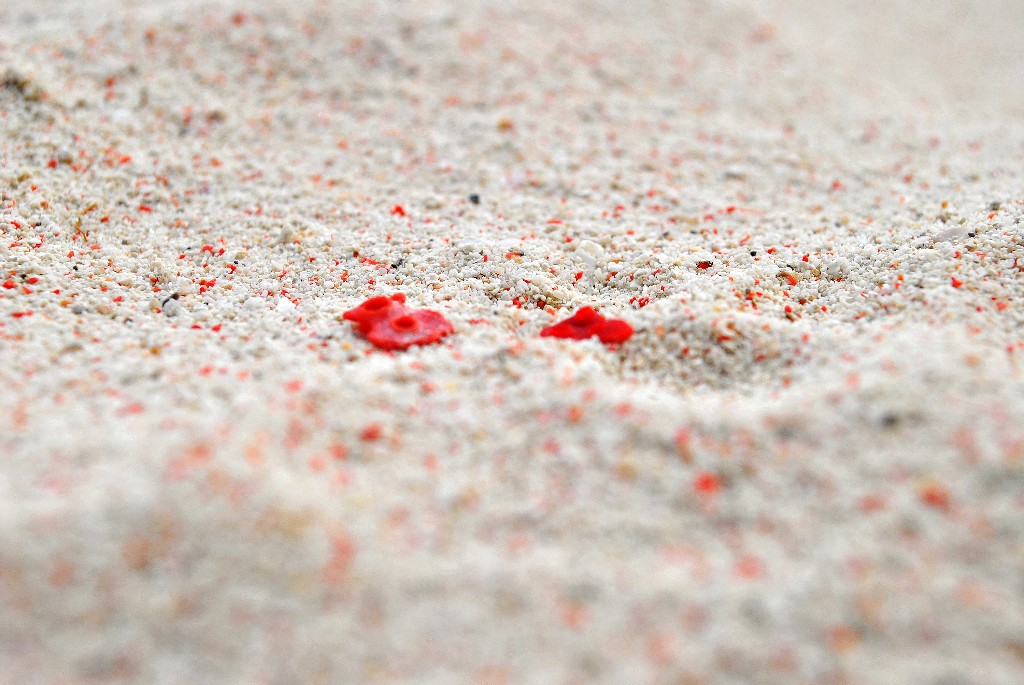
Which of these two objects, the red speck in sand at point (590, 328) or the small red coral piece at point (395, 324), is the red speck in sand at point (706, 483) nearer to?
the red speck in sand at point (590, 328)

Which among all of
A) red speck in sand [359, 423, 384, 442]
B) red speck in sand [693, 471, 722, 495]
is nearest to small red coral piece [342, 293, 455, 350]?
red speck in sand [359, 423, 384, 442]

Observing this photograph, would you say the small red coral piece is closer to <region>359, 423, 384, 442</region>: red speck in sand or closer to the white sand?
the white sand

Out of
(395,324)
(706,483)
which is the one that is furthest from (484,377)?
(706,483)

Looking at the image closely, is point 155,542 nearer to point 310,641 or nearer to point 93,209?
point 310,641

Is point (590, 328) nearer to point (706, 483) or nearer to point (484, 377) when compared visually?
point (484, 377)

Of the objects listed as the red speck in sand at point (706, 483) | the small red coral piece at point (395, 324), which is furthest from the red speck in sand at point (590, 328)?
the red speck in sand at point (706, 483)
